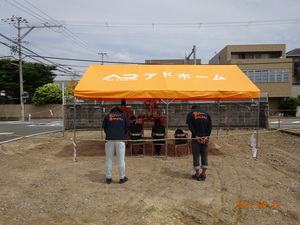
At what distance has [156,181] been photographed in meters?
5.50

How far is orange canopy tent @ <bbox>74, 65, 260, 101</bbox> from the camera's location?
274 inches

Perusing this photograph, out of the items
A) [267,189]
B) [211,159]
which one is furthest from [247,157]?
[267,189]

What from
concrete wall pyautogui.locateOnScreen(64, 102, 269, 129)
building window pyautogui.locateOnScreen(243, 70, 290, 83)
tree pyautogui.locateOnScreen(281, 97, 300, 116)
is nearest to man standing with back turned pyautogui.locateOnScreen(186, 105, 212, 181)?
concrete wall pyautogui.locateOnScreen(64, 102, 269, 129)

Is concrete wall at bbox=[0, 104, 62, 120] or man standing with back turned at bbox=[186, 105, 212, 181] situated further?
concrete wall at bbox=[0, 104, 62, 120]

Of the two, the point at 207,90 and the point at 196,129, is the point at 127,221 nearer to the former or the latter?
the point at 196,129

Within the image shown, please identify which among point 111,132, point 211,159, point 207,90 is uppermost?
point 207,90

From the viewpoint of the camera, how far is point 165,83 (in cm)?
738

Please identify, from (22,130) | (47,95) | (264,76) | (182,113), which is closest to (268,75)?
(264,76)

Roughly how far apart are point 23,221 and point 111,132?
2.25 metres

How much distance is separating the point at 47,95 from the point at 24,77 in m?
5.17

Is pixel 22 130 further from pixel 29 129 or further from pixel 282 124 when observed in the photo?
pixel 282 124

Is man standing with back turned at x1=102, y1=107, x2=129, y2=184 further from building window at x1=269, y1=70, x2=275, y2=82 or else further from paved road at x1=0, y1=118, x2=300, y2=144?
building window at x1=269, y1=70, x2=275, y2=82

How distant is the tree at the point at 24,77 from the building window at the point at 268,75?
26.8m

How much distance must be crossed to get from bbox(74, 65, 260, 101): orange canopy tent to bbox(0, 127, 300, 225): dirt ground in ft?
6.51
